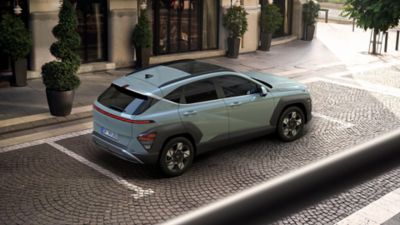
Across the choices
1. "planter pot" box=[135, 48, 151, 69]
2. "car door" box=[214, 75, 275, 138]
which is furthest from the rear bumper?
"planter pot" box=[135, 48, 151, 69]

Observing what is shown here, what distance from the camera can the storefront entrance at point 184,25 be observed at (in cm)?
1937

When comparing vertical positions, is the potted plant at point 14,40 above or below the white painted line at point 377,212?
above

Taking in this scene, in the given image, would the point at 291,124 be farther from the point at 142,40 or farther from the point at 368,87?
the point at 142,40

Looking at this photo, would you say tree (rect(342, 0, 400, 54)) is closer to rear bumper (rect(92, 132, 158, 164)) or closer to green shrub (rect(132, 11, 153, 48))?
green shrub (rect(132, 11, 153, 48))

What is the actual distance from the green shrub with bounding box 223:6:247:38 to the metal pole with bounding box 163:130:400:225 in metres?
20.0

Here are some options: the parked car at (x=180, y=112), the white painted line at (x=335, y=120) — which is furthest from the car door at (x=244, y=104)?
the white painted line at (x=335, y=120)

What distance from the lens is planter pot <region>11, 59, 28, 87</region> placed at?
1452 centimetres

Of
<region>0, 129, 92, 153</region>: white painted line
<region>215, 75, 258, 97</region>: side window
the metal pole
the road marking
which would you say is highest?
the metal pole

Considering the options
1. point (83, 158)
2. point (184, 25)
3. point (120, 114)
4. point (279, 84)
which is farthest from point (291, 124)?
point (184, 25)

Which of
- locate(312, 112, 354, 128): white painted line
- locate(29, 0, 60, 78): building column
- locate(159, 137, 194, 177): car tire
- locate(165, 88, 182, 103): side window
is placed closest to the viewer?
locate(159, 137, 194, 177): car tire

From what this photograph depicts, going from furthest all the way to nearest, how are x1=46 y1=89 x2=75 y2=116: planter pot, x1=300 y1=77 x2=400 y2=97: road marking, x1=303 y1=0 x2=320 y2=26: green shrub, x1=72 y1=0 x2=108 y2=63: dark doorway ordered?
x1=303 y1=0 x2=320 y2=26: green shrub → x1=72 y1=0 x2=108 y2=63: dark doorway → x1=300 y1=77 x2=400 y2=97: road marking → x1=46 y1=89 x2=75 y2=116: planter pot

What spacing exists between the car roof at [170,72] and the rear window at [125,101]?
399mm

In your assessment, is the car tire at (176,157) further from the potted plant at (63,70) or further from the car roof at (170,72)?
the potted plant at (63,70)

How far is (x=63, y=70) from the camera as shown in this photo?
459 inches
